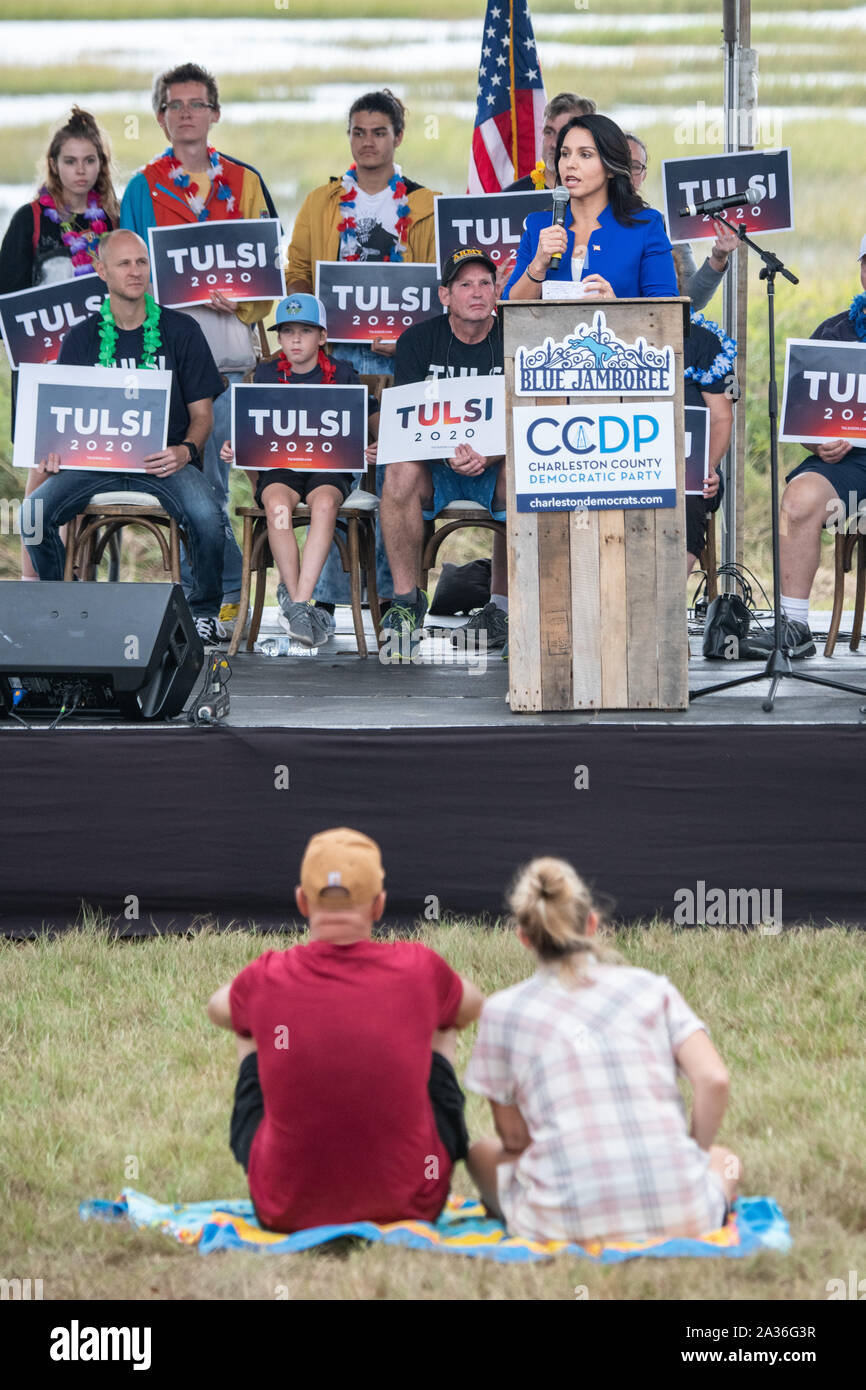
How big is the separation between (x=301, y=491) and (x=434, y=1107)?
3.59 metres

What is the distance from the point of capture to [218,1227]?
Answer: 254 cm

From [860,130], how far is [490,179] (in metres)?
6.59

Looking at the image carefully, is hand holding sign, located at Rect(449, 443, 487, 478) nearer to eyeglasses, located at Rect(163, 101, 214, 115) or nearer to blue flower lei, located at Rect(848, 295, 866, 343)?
blue flower lei, located at Rect(848, 295, 866, 343)

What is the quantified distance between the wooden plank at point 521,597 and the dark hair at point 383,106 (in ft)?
9.05

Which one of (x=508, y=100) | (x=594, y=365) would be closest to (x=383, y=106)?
(x=508, y=100)

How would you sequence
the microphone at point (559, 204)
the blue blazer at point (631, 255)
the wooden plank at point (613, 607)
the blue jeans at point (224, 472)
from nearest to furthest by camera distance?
1. the microphone at point (559, 204)
2. the wooden plank at point (613, 607)
3. the blue blazer at point (631, 255)
4. the blue jeans at point (224, 472)

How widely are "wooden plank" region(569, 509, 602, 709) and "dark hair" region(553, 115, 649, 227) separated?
99cm

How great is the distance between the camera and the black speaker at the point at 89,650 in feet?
13.6

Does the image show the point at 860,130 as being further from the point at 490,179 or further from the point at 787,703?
the point at 787,703

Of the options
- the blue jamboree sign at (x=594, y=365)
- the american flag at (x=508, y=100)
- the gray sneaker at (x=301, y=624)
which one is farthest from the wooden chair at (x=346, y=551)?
the american flag at (x=508, y=100)

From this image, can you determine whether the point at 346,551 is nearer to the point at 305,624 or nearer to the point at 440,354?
the point at 305,624

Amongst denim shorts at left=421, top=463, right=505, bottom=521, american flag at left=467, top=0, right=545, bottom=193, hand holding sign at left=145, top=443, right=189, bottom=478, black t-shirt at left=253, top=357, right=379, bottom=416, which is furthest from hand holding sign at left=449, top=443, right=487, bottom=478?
american flag at left=467, top=0, right=545, bottom=193

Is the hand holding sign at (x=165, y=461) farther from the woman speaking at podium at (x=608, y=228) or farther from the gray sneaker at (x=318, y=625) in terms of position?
the woman speaking at podium at (x=608, y=228)
